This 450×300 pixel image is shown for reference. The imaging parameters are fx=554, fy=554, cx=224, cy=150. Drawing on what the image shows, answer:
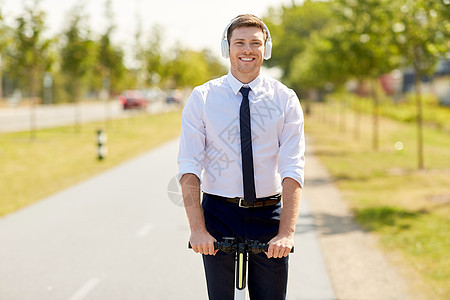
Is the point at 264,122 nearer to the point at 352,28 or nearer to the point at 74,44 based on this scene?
the point at 352,28

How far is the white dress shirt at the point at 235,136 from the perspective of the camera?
2461 millimetres

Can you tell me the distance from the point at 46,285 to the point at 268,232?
3.15m

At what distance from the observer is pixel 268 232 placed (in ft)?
8.41

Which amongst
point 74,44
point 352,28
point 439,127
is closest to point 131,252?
point 352,28

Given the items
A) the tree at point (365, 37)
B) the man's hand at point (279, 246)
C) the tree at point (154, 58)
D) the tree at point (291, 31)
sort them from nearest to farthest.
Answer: the man's hand at point (279, 246)
the tree at point (365, 37)
the tree at point (154, 58)
the tree at point (291, 31)

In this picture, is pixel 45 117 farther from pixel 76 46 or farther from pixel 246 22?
pixel 246 22

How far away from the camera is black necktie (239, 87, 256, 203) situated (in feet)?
7.97

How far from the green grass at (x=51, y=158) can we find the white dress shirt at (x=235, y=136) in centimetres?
653

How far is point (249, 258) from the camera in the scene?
104 inches

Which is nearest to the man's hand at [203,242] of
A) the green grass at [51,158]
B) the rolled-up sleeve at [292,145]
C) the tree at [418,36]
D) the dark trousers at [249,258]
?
the dark trousers at [249,258]

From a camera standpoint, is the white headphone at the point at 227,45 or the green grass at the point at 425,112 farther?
the green grass at the point at 425,112

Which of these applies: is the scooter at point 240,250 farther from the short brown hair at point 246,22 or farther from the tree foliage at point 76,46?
the tree foliage at point 76,46

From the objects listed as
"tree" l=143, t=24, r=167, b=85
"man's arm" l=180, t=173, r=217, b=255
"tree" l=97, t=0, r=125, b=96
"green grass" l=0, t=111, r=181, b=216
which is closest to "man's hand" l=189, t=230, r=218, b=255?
"man's arm" l=180, t=173, r=217, b=255

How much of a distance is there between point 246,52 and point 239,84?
Answer: 15 cm
